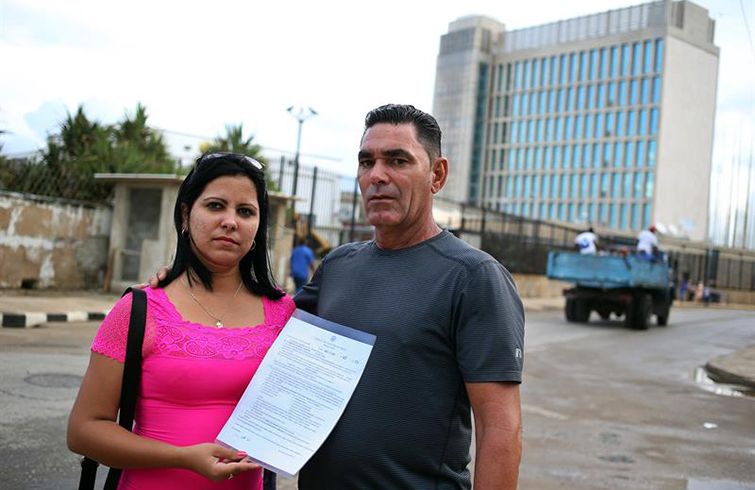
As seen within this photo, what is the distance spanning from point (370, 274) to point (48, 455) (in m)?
3.47

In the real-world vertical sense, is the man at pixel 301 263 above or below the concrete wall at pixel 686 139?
below

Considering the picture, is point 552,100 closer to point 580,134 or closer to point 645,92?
point 580,134

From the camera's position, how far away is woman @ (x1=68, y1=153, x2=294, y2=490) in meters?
1.88

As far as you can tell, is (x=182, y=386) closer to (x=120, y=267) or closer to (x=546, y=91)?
(x=120, y=267)

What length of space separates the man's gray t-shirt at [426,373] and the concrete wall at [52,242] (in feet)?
42.0

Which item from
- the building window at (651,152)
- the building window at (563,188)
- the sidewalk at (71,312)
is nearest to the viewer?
the sidewalk at (71,312)

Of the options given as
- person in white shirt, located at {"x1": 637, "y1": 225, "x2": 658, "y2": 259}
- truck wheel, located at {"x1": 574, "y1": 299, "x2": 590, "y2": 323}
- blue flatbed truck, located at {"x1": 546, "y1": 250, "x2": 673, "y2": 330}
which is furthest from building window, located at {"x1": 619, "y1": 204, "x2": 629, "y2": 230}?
truck wheel, located at {"x1": 574, "y1": 299, "x2": 590, "y2": 323}

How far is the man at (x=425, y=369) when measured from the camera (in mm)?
1819

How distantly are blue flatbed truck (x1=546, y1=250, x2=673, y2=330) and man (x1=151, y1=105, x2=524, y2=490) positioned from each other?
15.9 metres

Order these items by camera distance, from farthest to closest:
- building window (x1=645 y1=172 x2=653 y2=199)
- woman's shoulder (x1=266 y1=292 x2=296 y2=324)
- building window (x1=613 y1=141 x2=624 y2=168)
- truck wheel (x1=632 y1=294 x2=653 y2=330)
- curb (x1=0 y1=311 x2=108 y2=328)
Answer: building window (x1=613 y1=141 x2=624 y2=168), building window (x1=645 y1=172 x2=653 y2=199), truck wheel (x1=632 y1=294 x2=653 y2=330), curb (x1=0 y1=311 x2=108 y2=328), woman's shoulder (x1=266 y1=292 x2=296 y2=324)

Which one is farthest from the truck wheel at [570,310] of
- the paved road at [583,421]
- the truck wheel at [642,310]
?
the paved road at [583,421]

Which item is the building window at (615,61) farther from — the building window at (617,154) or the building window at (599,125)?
the building window at (617,154)

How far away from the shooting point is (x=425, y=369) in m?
1.90

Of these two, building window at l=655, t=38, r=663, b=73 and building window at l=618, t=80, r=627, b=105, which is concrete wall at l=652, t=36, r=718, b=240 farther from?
building window at l=618, t=80, r=627, b=105
